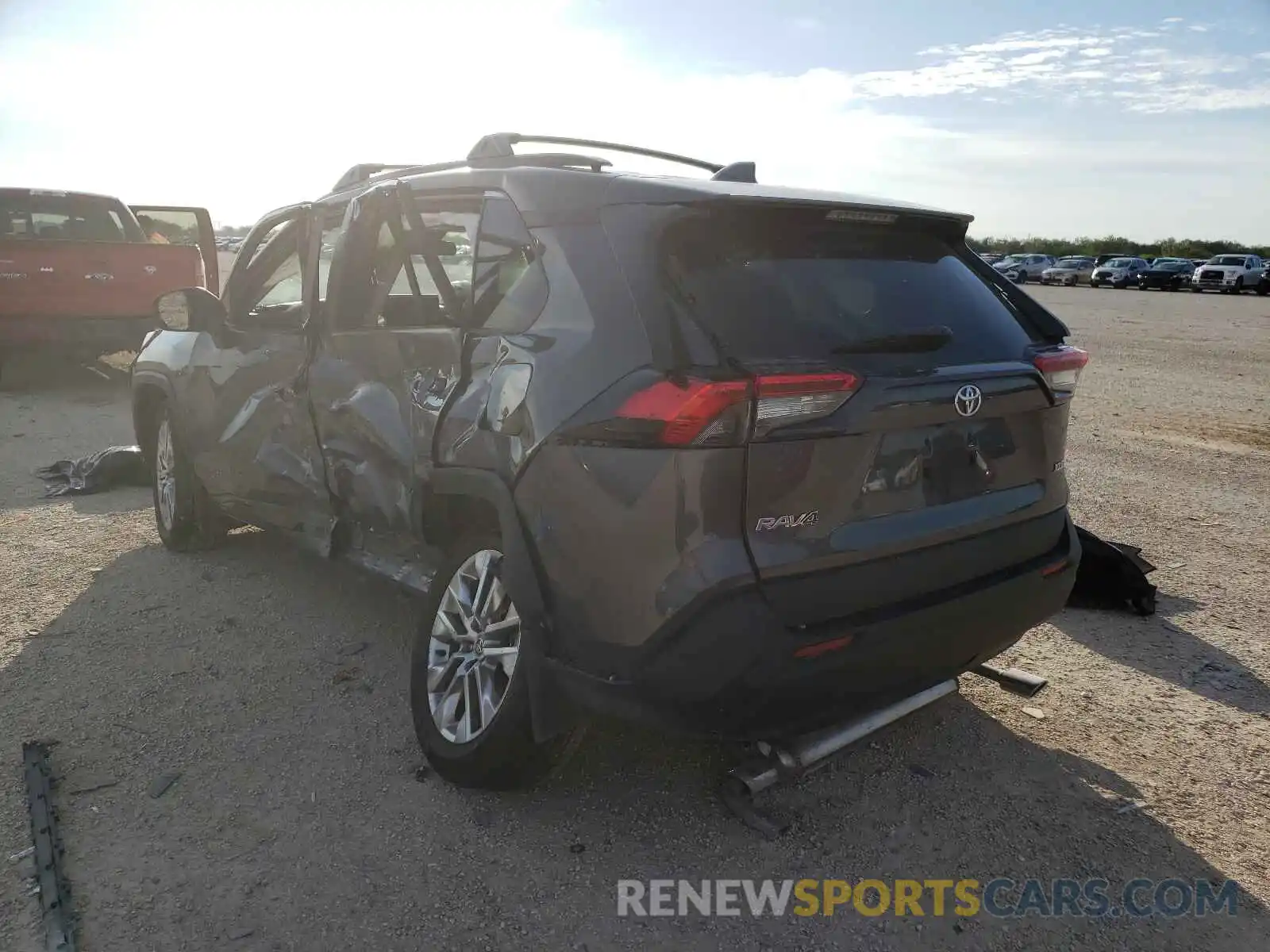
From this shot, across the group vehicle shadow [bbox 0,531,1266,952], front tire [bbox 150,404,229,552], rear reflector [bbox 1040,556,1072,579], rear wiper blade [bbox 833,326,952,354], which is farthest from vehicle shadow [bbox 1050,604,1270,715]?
front tire [bbox 150,404,229,552]

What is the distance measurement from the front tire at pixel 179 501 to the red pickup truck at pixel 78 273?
486cm

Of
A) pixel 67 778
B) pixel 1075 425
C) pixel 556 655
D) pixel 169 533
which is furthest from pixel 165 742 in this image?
pixel 1075 425

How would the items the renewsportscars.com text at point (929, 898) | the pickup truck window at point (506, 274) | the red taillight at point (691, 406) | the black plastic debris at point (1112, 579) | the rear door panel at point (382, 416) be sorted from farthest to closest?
the black plastic debris at point (1112, 579)
the rear door panel at point (382, 416)
the pickup truck window at point (506, 274)
the renewsportscars.com text at point (929, 898)
the red taillight at point (691, 406)

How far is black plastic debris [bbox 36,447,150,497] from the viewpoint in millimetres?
6965

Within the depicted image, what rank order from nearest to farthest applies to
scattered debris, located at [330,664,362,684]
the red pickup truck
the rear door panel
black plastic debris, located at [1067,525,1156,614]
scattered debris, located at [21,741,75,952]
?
1. scattered debris, located at [21,741,75,952]
2. the rear door panel
3. scattered debris, located at [330,664,362,684]
4. black plastic debris, located at [1067,525,1156,614]
5. the red pickup truck

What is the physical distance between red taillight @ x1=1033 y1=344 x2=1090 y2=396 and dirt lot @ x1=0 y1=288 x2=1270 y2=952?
4.26 feet

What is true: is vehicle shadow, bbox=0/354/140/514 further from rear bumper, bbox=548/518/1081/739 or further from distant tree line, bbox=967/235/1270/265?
distant tree line, bbox=967/235/1270/265

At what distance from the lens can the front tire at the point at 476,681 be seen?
300 centimetres

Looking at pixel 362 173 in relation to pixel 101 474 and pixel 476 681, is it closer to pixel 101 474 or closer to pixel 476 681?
pixel 476 681

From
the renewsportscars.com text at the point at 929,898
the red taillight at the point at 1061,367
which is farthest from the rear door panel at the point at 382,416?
the red taillight at the point at 1061,367

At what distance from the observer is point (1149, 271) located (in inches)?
1718

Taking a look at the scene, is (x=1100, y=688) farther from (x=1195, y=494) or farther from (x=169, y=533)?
(x=169, y=533)

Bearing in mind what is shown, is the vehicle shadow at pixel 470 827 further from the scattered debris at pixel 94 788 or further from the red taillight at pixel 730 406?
the red taillight at pixel 730 406

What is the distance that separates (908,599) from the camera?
2.71 metres
